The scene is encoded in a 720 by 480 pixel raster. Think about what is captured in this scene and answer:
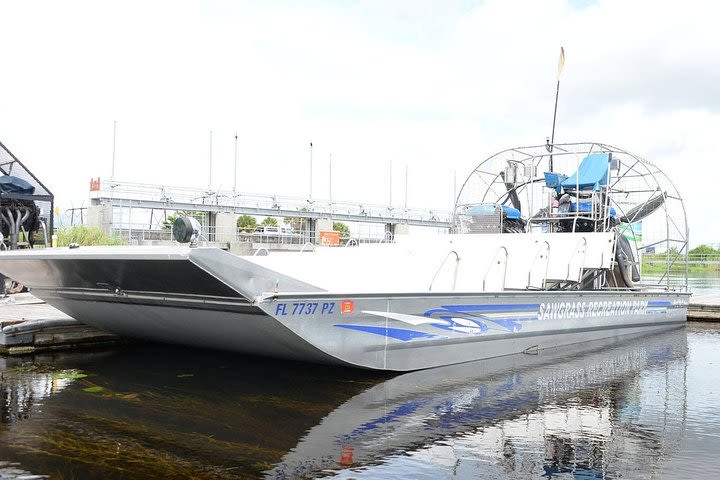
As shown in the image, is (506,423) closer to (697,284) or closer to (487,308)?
(487,308)

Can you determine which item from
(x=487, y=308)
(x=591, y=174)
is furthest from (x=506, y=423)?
(x=591, y=174)

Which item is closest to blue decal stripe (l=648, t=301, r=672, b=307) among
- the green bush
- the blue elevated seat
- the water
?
the blue elevated seat

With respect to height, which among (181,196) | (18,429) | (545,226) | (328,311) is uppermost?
(181,196)

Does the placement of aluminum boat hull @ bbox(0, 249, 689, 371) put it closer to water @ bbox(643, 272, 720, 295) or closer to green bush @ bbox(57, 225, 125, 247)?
water @ bbox(643, 272, 720, 295)

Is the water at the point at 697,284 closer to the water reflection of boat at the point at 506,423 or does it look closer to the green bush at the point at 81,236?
the water reflection of boat at the point at 506,423

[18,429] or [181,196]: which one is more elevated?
[181,196]

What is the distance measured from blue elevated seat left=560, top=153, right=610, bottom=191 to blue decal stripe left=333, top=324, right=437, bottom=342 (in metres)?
5.44

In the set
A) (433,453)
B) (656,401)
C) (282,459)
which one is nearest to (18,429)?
(282,459)

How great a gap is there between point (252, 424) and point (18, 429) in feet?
5.98

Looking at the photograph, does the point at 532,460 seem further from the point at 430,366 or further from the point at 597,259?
the point at 597,259

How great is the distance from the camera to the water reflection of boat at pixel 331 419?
4.75 m

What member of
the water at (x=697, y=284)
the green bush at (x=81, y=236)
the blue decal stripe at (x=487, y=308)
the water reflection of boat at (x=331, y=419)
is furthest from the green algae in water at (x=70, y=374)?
the water at (x=697, y=284)

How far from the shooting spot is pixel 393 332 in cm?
746

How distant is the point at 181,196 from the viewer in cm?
3672
